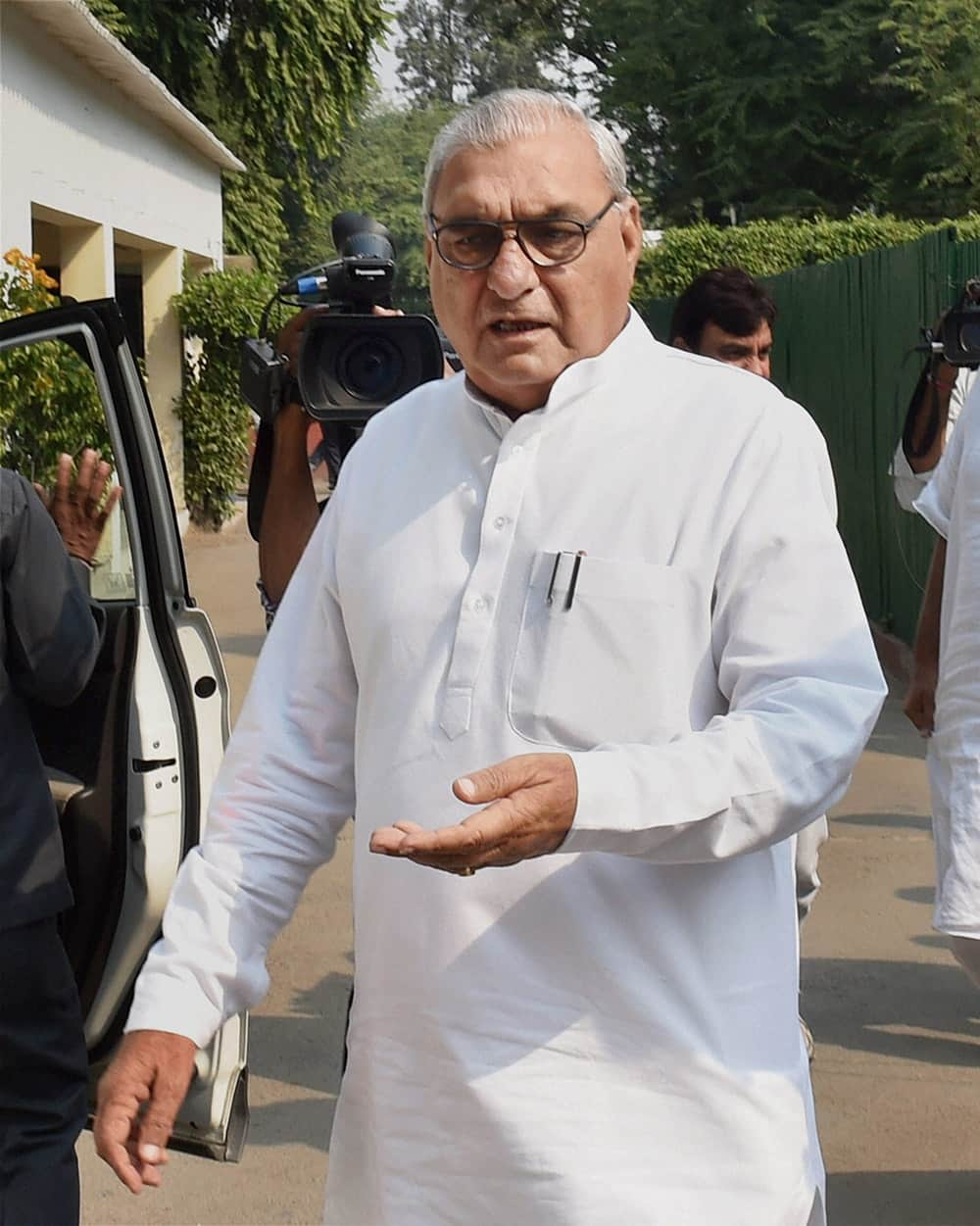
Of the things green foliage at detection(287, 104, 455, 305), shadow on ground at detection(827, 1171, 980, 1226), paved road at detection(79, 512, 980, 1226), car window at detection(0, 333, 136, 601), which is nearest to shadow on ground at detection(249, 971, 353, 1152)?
paved road at detection(79, 512, 980, 1226)

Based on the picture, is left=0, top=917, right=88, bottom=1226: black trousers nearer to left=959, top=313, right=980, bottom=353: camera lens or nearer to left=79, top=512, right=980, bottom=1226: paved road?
left=79, top=512, right=980, bottom=1226: paved road

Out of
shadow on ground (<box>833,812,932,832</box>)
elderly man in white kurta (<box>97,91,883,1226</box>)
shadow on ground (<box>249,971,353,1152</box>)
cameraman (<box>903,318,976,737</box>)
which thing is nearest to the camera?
elderly man in white kurta (<box>97,91,883,1226</box>)

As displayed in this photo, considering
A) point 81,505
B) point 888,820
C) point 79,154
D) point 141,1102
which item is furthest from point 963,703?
point 79,154

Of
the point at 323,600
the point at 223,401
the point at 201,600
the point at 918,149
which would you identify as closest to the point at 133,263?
the point at 223,401

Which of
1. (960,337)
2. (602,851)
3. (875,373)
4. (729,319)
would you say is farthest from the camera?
(875,373)

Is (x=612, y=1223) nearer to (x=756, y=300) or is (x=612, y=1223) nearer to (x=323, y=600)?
(x=323, y=600)

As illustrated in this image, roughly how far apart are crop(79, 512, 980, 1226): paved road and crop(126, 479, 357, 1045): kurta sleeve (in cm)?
216

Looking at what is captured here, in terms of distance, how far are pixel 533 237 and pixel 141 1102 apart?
43.4 inches

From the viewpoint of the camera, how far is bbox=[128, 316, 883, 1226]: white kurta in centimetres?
212

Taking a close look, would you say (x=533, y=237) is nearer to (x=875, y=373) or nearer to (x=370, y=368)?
(x=370, y=368)

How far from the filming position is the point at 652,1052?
2.15m

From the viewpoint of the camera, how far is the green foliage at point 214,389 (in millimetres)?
21141

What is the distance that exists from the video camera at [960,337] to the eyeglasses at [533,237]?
3583 mm

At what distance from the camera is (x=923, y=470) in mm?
6105
